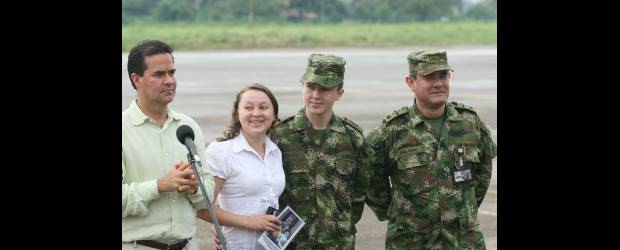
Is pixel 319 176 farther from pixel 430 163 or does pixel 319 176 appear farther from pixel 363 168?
pixel 430 163

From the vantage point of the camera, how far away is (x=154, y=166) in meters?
4.59

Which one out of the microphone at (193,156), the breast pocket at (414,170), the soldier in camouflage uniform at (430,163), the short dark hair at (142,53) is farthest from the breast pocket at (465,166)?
the short dark hair at (142,53)

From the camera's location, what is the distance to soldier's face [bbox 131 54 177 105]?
4594 mm

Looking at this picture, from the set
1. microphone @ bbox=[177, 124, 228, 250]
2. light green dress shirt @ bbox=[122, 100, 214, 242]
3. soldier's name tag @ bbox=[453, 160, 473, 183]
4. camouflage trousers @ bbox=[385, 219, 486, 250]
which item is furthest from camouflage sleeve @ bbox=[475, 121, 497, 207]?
microphone @ bbox=[177, 124, 228, 250]

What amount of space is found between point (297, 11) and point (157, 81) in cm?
7708

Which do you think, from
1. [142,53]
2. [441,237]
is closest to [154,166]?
[142,53]

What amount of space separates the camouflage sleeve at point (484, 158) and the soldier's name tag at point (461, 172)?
0.18m

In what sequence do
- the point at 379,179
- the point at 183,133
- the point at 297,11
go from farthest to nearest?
the point at 297,11, the point at 379,179, the point at 183,133

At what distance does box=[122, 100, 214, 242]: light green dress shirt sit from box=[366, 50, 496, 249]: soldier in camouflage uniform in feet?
4.26

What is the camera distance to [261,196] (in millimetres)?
5258
